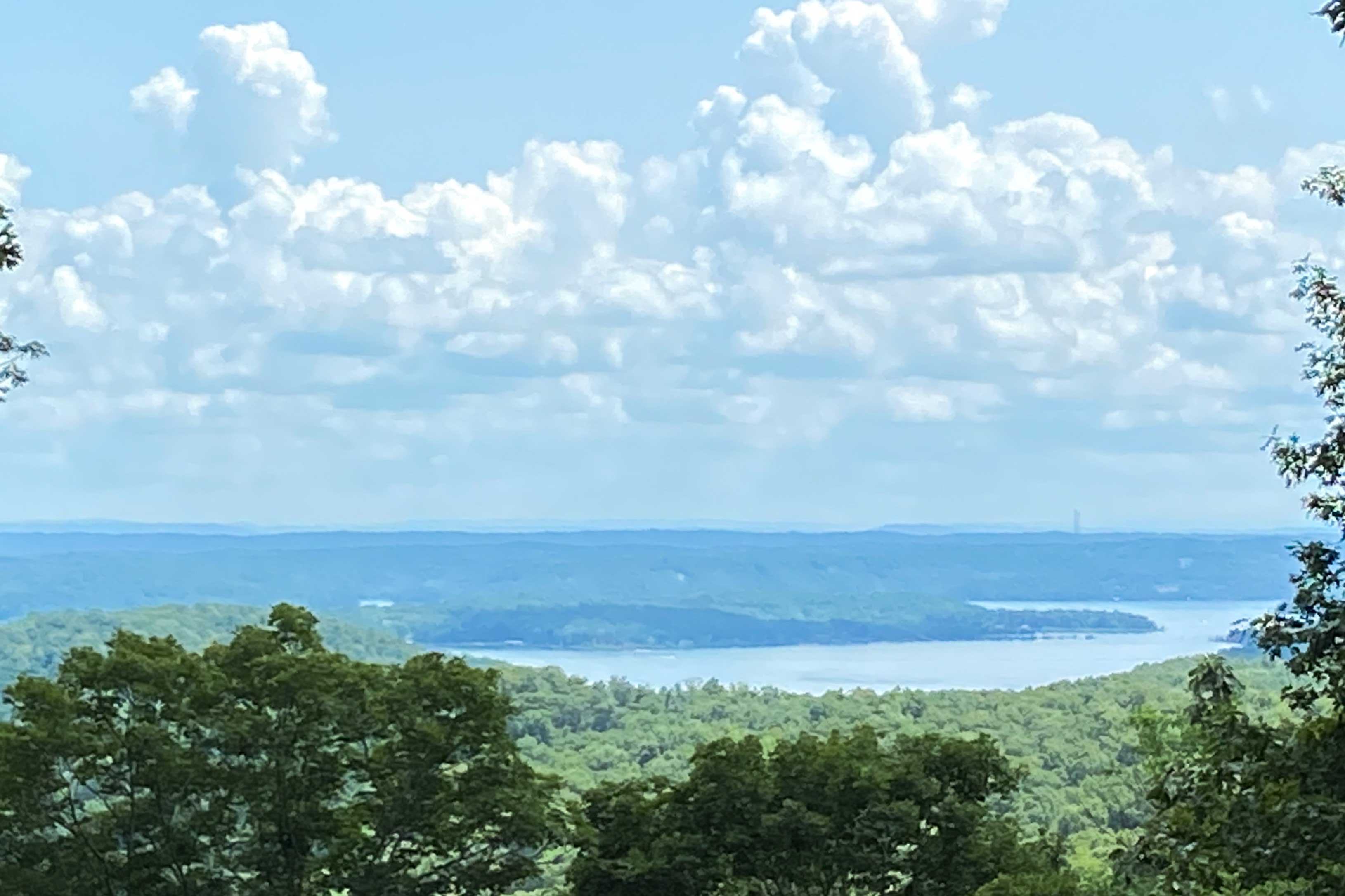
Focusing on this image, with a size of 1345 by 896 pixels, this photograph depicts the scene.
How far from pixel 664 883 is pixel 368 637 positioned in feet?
237

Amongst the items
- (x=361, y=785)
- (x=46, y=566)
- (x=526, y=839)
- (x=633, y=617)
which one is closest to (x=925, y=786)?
(x=526, y=839)

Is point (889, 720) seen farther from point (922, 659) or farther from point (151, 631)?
point (922, 659)

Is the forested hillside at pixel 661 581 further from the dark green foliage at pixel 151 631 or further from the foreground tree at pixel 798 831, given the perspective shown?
the foreground tree at pixel 798 831

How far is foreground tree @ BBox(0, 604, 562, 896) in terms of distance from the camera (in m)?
17.0

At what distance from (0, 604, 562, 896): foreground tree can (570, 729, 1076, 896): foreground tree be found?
1.34m

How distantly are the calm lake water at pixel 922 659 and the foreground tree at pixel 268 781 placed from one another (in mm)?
54658

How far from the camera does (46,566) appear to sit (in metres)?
142

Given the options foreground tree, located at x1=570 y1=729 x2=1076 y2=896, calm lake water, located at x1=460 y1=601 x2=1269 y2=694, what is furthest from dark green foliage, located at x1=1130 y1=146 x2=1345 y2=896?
calm lake water, located at x1=460 y1=601 x2=1269 y2=694

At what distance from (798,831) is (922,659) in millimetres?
92476

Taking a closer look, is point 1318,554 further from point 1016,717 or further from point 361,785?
point 1016,717

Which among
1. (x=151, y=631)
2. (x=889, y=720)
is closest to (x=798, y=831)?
(x=889, y=720)

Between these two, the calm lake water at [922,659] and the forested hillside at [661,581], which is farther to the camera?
the forested hillside at [661,581]

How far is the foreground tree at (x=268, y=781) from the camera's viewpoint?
16969mm

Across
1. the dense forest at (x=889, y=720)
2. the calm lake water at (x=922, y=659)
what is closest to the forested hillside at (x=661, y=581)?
the calm lake water at (x=922, y=659)
